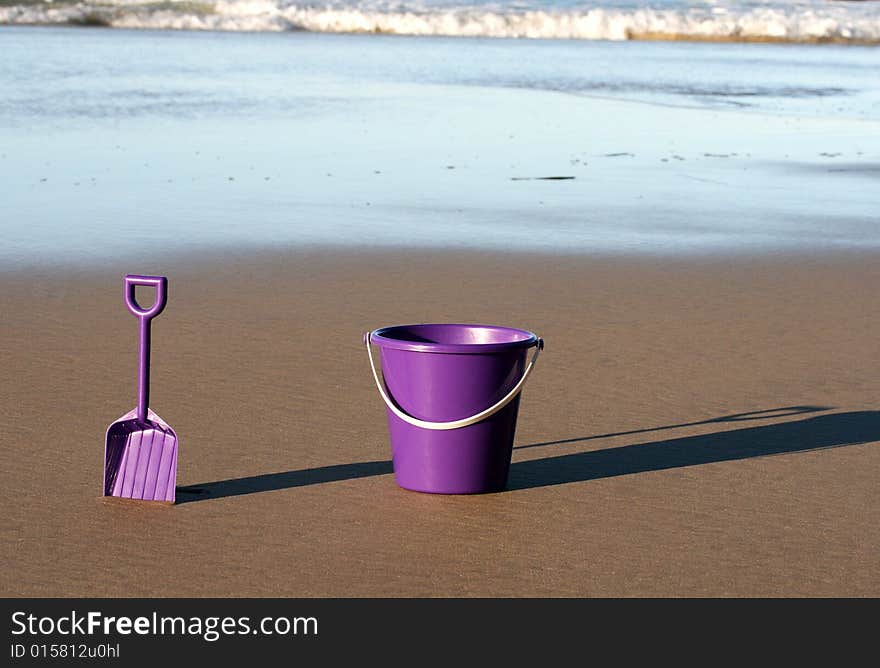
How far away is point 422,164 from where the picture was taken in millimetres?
17281

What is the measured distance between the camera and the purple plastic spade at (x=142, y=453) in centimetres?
540

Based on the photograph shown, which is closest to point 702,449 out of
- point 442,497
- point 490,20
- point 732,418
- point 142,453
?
point 732,418

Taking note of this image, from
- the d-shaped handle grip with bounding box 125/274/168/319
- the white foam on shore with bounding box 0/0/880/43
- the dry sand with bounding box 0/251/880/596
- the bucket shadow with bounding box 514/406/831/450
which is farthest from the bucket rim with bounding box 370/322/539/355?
the white foam on shore with bounding box 0/0/880/43

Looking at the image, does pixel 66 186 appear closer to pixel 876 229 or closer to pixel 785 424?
pixel 876 229

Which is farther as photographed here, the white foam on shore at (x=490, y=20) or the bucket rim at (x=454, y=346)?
the white foam on shore at (x=490, y=20)

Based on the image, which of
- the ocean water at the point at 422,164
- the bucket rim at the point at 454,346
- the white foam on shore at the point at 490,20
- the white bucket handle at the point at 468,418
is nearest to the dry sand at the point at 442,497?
the white bucket handle at the point at 468,418

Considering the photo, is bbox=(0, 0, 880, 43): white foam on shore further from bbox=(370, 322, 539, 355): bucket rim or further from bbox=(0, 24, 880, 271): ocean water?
bbox=(370, 322, 539, 355): bucket rim

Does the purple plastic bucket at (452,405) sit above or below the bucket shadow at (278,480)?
above

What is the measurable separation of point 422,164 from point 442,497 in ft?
39.2

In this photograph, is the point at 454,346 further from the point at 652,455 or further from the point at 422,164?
the point at 422,164

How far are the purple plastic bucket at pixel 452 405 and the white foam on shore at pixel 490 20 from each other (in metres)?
73.2

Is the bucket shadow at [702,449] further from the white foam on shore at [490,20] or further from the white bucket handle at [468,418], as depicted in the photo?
the white foam on shore at [490,20]

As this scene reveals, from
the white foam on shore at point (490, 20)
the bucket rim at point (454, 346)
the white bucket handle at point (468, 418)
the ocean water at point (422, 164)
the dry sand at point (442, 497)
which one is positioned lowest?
the white foam on shore at point (490, 20)
